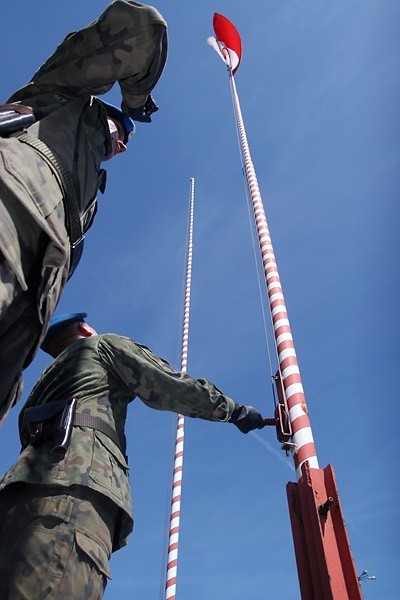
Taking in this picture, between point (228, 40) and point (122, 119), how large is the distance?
9057mm

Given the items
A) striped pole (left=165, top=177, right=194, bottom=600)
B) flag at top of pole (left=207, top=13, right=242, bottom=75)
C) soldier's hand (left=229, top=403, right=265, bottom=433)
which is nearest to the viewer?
soldier's hand (left=229, top=403, right=265, bottom=433)

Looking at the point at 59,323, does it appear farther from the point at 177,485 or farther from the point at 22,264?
the point at 177,485

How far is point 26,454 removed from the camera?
1.89m

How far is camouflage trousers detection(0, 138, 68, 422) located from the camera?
134cm

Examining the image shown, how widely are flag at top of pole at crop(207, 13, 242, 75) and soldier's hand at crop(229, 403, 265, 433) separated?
9213 millimetres

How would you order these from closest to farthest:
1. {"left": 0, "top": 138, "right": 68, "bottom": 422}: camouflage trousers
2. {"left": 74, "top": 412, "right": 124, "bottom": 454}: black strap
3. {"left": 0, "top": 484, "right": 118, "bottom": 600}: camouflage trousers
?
{"left": 0, "top": 138, "right": 68, "bottom": 422}: camouflage trousers
{"left": 0, "top": 484, "right": 118, "bottom": 600}: camouflage trousers
{"left": 74, "top": 412, "right": 124, "bottom": 454}: black strap

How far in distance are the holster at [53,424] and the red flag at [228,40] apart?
9.85m

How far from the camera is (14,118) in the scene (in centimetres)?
176

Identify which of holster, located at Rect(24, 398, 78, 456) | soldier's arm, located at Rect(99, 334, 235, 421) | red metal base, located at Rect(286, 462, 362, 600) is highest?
soldier's arm, located at Rect(99, 334, 235, 421)

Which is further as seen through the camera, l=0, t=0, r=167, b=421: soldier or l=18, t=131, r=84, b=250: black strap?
l=18, t=131, r=84, b=250: black strap

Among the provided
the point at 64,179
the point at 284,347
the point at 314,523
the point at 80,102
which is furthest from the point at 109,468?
the point at 284,347

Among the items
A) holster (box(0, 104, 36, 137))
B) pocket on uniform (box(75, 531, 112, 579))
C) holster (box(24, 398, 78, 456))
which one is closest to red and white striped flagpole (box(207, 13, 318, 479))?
pocket on uniform (box(75, 531, 112, 579))

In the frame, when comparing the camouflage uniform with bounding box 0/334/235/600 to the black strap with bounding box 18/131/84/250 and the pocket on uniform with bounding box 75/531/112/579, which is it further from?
the black strap with bounding box 18/131/84/250

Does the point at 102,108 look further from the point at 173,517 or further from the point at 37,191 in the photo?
the point at 173,517
